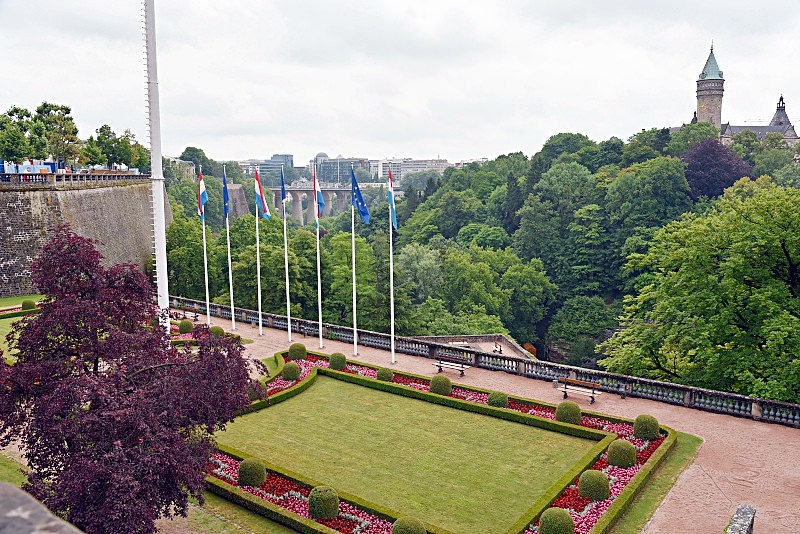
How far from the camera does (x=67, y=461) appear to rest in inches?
504

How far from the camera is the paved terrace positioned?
681 inches

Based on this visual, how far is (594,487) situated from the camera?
60.1 feet

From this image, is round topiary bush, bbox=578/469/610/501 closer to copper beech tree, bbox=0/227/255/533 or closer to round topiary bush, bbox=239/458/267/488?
round topiary bush, bbox=239/458/267/488

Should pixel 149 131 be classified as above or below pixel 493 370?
above

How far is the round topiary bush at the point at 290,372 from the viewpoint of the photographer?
28.9m

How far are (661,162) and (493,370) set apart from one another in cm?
4939

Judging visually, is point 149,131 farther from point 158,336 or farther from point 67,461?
point 67,461

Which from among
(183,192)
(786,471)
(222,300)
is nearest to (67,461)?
(786,471)

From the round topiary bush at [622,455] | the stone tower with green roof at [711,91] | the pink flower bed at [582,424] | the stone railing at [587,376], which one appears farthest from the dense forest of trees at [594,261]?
the stone tower with green roof at [711,91]

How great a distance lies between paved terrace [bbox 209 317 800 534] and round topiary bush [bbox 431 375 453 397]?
205 centimetres

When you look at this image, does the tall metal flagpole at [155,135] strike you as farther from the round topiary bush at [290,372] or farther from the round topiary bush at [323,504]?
the round topiary bush at [323,504]


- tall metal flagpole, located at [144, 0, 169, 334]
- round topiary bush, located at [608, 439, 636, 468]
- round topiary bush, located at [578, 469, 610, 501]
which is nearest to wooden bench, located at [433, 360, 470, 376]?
round topiary bush, located at [608, 439, 636, 468]

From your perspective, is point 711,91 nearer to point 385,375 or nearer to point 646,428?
point 385,375

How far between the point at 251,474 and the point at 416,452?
562 centimetres
